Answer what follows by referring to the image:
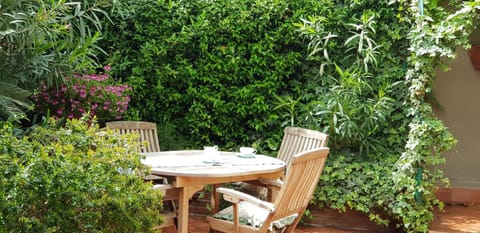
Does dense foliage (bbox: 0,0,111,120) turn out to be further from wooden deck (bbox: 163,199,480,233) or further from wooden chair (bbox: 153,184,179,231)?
wooden deck (bbox: 163,199,480,233)

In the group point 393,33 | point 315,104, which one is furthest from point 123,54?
point 393,33

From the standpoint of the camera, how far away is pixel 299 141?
15.2 feet

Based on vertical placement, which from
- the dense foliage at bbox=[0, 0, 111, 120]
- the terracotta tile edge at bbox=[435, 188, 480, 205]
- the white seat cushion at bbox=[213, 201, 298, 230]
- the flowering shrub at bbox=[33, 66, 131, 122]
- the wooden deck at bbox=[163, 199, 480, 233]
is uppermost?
the dense foliage at bbox=[0, 0, 111, 120]

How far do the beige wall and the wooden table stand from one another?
262cm

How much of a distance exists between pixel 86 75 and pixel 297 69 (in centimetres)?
221

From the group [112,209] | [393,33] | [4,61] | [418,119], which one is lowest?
[112,209]

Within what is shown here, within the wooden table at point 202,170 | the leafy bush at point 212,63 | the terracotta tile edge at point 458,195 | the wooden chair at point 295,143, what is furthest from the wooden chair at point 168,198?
the terracotta tile edge at point 458,195

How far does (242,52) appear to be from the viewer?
5680 mm

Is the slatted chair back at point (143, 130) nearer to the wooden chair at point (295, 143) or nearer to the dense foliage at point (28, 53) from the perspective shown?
the dense foliage at point (28, 53)

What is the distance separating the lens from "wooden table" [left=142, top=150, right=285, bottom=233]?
361 centimetres

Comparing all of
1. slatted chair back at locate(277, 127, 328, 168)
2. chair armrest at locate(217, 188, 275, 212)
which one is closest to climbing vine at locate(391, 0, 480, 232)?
slatted chair back at locate(277, 127, 328, 168)

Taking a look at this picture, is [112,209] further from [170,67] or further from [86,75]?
[170,67]

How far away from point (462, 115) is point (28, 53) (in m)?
4.43

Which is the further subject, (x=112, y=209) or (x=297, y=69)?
(x=297, y=69)
